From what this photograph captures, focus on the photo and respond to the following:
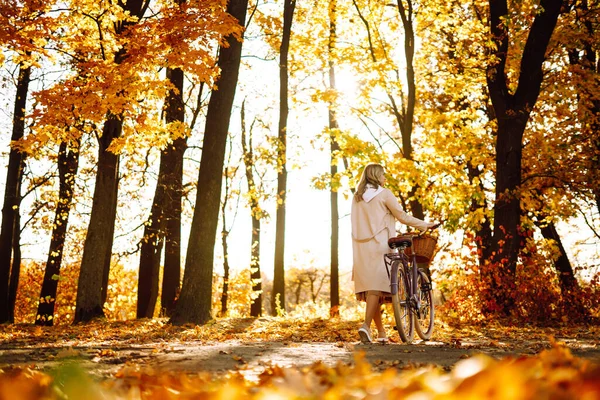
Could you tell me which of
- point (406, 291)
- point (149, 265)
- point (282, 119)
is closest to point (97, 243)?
point (149, 265)

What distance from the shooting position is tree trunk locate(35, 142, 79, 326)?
19347 millimetres

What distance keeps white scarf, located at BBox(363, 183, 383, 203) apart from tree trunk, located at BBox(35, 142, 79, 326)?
1307 cm

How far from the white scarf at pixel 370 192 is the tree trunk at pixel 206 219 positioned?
4113mm

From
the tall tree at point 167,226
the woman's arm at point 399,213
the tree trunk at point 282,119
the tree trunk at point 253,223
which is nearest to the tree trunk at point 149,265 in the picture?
the tall tree at point 167,226

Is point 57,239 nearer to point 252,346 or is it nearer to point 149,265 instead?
point 149,265

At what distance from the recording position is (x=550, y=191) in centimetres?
1800

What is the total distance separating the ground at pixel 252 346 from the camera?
4.43 meters

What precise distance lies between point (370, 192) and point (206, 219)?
13.8 feet

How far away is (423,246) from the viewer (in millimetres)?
8094

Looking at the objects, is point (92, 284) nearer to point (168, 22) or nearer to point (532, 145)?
point (168, 22)

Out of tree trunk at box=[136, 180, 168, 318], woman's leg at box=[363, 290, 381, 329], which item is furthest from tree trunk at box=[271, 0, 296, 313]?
woman's leg at box=[363, 290, 381, 329]

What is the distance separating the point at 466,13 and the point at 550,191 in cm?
688

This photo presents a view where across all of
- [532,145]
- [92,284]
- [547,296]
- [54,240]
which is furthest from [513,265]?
[54,240]

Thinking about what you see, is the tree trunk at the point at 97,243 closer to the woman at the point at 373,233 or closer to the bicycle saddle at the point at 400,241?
the woman at the point at 373,233
